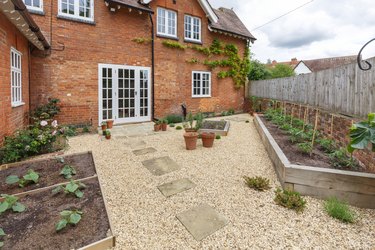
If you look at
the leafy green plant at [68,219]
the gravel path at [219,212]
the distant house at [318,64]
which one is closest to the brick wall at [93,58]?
the gravel path at [219,212]

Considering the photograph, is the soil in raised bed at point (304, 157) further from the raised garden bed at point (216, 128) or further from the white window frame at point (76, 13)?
the white window frame at point (76, 13)

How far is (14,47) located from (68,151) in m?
3.08

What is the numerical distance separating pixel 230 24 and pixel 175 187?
12524mm

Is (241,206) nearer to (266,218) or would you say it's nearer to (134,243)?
(266,218)

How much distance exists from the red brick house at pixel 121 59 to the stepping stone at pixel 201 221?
5064mm

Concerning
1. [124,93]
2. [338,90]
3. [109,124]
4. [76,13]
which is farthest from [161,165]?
[76,13]

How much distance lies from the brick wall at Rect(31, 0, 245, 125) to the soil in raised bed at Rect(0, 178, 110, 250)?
573 centimetres

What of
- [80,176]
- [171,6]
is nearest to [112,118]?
[80,176]

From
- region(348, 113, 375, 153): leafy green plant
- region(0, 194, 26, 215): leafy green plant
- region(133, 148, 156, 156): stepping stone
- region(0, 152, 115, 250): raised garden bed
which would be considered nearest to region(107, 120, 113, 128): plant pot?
region(133, 148, 156, 156): stepping stone

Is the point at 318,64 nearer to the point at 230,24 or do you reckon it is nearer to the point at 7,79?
the point at 230,24

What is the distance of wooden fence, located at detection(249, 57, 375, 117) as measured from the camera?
3849 millimetres

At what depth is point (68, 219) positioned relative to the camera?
2254mm

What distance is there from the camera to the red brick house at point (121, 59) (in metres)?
7.27

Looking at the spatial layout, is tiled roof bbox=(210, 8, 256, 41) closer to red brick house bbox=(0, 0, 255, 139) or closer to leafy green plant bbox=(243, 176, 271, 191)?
red brick house bbox=(0, 0, 255, 139)
